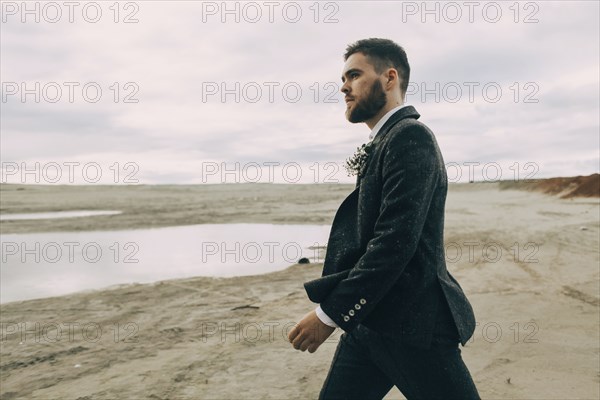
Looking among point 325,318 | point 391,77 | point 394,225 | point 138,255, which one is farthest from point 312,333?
point 138,255

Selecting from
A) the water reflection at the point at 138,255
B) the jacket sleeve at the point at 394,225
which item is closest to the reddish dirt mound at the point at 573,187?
the water reflection at the point at 138,255

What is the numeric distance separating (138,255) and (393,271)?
35.4ft

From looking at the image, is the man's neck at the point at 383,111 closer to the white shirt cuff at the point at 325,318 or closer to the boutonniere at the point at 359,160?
the boutonniere at the point at 359,160

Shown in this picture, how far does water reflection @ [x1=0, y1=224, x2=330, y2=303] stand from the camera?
29.1ft

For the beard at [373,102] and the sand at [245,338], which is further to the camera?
Answer: the sand at [245,338]

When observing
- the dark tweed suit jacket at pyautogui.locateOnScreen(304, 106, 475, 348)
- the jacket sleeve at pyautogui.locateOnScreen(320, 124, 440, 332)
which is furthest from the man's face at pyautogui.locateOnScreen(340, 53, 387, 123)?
the jacket sleeve at pyautogui.locateOnScreen(320, 124, 440, 332)

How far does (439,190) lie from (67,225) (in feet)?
64.3

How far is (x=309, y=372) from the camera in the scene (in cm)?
446

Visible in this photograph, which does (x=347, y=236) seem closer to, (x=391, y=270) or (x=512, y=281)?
(x=391, y=270)

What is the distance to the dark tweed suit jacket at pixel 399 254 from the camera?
1.83m

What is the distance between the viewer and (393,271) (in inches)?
72.1

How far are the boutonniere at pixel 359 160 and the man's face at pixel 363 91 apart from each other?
13cm

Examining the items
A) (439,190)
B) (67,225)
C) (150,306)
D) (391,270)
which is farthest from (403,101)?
(67,225)

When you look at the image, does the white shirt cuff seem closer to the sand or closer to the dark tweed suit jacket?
the dark tweed suit jacket
